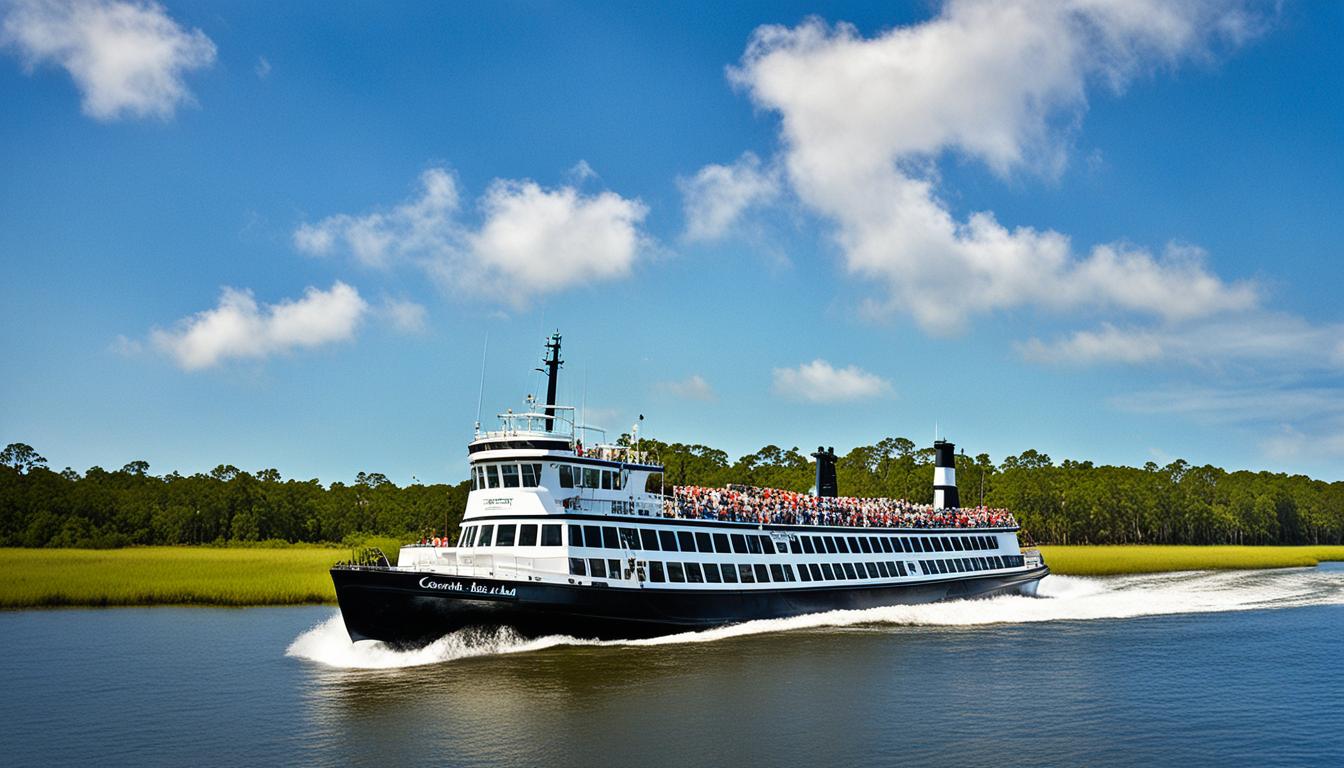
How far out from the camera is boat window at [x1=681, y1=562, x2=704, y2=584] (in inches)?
1588

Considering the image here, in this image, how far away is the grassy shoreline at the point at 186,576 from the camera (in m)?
52.8

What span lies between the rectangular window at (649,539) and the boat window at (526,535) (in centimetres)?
470

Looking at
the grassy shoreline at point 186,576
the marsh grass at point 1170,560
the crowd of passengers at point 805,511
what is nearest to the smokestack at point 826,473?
the crowd of passengers at point 805,511

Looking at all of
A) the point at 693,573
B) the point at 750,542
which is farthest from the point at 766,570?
the point at 693,573

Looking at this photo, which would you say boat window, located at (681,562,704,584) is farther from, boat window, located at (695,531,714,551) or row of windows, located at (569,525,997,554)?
boat window, located at (695,531,714,551)

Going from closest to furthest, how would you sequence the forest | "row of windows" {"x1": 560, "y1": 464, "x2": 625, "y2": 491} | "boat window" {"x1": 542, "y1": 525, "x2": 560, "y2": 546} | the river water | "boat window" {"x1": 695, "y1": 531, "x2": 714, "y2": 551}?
the river water, "boat window" {"x1": 542, "y1": 525, "x2": 560, "y2": 546}, "row of windows" {"x1": 560, "y1": 464, "x2": 625, "y2": 491}, "boat window" {"x1": 695, "y1": 531, "x2": 714, "y2": 551}, the forest

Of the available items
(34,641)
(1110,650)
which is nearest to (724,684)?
(1110,650)

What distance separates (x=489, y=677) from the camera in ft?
99.0

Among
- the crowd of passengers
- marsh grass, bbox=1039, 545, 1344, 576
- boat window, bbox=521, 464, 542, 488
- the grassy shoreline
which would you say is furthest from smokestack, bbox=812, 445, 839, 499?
marsh grass, bbox=1039, 545, 1344, 576

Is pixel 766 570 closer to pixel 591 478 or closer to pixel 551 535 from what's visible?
pixel 591 478

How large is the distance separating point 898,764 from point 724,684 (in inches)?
361

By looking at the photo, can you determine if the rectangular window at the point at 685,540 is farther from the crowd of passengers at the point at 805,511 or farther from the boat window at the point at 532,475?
the boat window at the point at 532,475

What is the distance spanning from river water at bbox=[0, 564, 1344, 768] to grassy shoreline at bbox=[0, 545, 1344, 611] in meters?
7.60

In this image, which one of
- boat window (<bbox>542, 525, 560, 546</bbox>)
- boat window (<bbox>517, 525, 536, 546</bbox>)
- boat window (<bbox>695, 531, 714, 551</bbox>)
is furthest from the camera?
boat window (<bbox>695, 531, 714, 551</bbox>)
